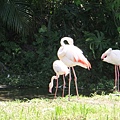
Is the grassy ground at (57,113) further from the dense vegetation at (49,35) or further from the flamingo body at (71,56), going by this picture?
the dense vegetation at (49,35)

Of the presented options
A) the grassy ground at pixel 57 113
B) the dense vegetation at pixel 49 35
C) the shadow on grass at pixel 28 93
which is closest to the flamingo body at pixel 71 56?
the grassy ground at pixel 57 113

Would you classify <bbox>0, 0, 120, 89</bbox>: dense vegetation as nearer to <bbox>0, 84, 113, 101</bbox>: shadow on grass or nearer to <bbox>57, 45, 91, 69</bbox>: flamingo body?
<bbox>0, 84, 113, 101</bbox>: shadow on grass

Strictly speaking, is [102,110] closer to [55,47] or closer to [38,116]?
[38,116]

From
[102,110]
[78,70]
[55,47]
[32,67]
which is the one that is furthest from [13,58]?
[102,110]

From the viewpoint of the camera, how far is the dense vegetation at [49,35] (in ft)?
35.2

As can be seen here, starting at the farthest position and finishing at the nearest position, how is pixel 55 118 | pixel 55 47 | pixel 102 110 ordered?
pixel 55 47 < pixel 102 110 < pixel 55 118

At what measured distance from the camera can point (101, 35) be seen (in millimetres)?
10781

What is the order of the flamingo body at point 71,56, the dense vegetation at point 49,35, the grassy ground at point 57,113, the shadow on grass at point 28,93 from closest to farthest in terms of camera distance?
the grassy ground at point 57,113 → the flamingo body at point 71,56 → the shadow on grass at point 28,93 → the dense vegetation at point 49,35

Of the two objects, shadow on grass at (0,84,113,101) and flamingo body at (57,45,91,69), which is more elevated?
flamingo body at (57,45,91,69)

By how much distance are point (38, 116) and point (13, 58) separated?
7.79 m

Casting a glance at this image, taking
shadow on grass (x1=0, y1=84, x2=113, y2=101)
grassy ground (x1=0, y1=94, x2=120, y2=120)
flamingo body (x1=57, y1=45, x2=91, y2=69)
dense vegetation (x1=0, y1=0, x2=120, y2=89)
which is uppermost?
dense vegetation (x1=0, y1=0, x2=120, y2=89)

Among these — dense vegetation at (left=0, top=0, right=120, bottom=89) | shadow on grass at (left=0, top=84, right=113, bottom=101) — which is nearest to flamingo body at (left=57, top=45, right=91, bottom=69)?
shadow on grass at (left=0, top=84, right=113, bottom=101)

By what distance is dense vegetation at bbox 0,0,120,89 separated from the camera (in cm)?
1072

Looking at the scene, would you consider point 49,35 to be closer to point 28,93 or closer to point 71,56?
point 28,93
